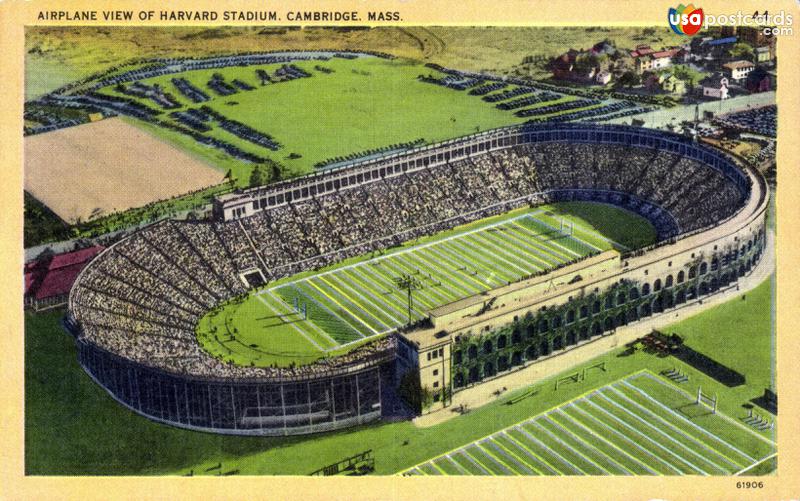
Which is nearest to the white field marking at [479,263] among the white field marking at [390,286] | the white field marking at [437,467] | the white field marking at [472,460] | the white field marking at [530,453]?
the white field marking at [390,286]

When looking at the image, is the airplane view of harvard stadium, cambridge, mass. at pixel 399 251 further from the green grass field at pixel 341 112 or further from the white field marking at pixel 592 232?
the green grass field at pixel 341 112

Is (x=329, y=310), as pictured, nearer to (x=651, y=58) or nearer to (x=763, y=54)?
(x=763, y=54)

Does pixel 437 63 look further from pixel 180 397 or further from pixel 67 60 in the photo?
pixel 180 397

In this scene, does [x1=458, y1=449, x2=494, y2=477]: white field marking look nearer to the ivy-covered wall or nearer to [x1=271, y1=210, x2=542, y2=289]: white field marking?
the ivy-covered wall

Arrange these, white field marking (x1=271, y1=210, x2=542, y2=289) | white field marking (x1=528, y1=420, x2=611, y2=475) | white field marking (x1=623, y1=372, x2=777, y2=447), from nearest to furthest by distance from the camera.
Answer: white field marking (x1=528, y1=420, x2=611, y2=475) → white field marking (x1=623, y1=372, x2=777, y2=447) → white field marking (x1=271, y1=210, x2=542, y2=289)

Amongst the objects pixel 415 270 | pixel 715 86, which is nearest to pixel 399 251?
pixel 415 270

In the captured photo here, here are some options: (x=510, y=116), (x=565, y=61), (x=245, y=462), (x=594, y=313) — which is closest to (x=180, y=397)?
(x=245, y=462)

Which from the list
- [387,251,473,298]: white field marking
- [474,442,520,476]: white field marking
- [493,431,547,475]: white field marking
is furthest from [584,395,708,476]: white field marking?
[387,251,473,298]: white field marking
